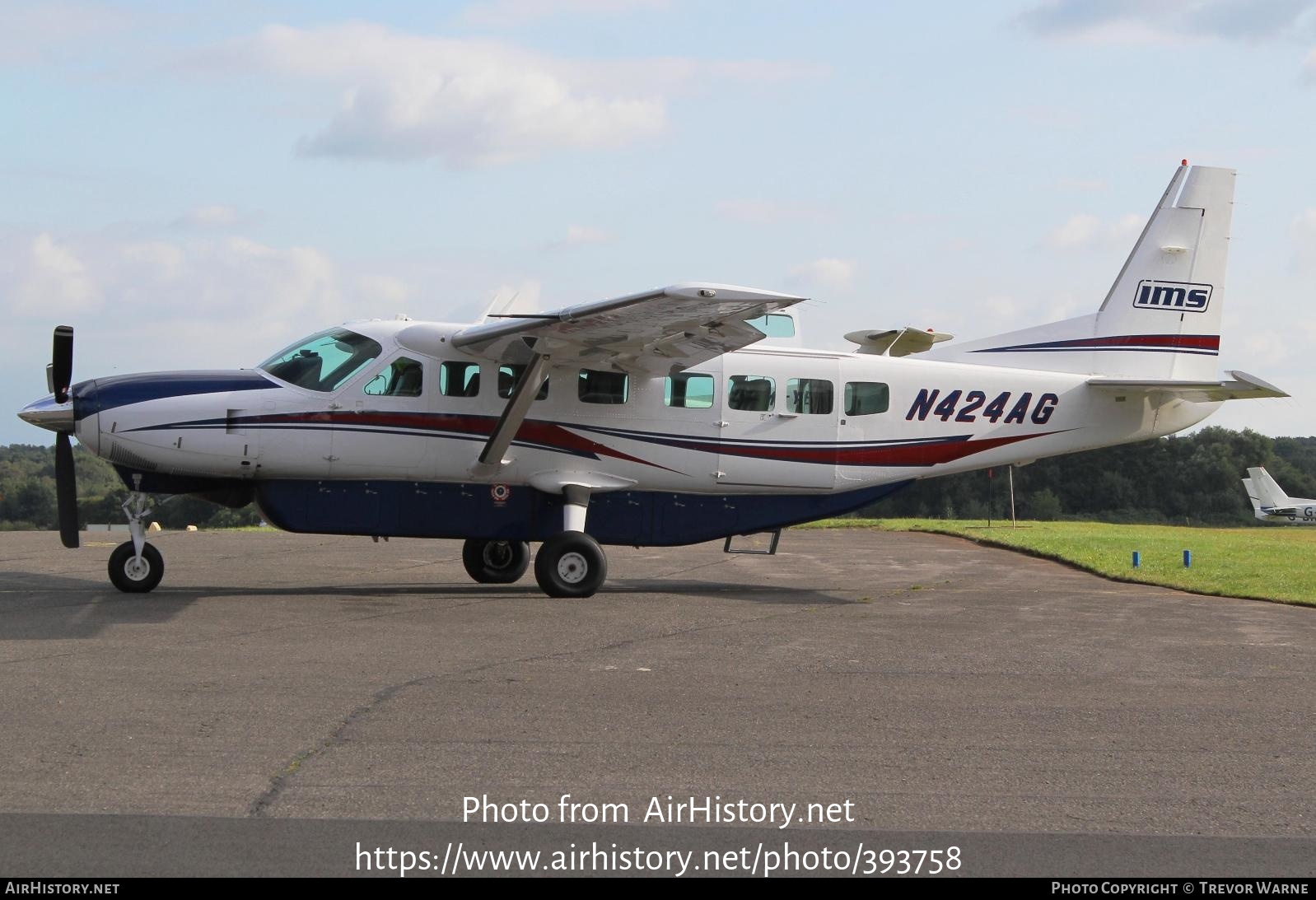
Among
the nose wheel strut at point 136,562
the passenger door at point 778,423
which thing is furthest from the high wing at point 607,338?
the nose wheel strut at point 136,562

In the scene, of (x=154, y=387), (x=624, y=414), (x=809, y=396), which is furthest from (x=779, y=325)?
(x=154, y=387)

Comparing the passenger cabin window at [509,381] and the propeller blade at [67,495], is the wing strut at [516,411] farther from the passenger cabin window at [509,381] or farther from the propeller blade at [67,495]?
the propeller blade at [67,495]

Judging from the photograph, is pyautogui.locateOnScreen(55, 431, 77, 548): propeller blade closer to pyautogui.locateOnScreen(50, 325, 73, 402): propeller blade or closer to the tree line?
pyautogui.locateOnScreen(50, 325, 73, 402): propeller blade

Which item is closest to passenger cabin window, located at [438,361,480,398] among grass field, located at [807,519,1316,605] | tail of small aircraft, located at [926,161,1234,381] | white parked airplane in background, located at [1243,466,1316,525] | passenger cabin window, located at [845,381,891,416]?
passenger cabin window, located at [845,381,891,416]

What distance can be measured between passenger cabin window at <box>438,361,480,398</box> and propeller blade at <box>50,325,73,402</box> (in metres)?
4.01

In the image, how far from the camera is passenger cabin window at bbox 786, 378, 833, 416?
16109 millimetres

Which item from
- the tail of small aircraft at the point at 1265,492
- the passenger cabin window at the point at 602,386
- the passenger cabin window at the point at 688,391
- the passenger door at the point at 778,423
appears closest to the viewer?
the passenger cabin window at the point at 602,386

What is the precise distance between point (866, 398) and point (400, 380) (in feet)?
19.3

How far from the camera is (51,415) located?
13.8m

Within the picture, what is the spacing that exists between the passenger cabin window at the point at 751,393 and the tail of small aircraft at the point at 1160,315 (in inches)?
106

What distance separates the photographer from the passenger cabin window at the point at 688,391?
15.7 meters
